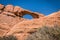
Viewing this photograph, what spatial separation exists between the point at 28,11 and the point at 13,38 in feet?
73.9

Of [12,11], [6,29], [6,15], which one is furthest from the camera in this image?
[12,11]

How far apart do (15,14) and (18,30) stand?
62.7 ft

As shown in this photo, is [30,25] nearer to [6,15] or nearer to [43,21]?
[43,21]

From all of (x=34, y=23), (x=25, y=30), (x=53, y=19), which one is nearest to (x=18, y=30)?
(x=25, y=30)

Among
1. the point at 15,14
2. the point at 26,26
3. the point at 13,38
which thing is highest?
the point at 15,14

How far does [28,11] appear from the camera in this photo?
131 feet

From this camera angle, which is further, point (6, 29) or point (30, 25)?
point (6, 29)

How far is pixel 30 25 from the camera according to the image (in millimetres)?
20203

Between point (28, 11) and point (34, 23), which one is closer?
point (34, 23)

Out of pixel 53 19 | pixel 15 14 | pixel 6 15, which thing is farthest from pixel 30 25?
pixel 15 14

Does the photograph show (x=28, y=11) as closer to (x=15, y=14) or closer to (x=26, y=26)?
(x=15, y=14)

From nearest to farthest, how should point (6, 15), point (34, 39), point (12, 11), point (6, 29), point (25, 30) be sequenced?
point (34, 39)
point (25, 30)
point (6, 29)
point (6, 15)
point (12, 11)

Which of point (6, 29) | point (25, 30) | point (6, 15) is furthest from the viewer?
point (6, 15)

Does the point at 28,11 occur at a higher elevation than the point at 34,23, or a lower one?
higher
